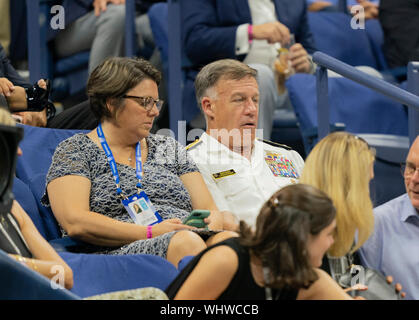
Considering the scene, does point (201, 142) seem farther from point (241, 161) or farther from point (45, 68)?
point (45, 68)

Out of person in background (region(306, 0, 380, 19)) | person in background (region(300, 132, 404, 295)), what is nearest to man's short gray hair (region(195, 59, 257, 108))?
person in background (region(300, 132, 404, 295))

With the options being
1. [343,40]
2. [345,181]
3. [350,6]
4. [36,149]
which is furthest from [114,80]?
[350,6]

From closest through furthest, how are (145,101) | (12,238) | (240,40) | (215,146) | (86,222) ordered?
(12,238)
(86,222)
(145,101)
(215,146)
(240,40)

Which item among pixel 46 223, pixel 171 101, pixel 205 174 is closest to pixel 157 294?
pixel 46 223

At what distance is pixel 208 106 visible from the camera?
10.7ft

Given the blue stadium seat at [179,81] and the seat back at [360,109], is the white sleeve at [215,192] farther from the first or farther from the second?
the seat back at [360,109]

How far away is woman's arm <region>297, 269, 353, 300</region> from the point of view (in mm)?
2016

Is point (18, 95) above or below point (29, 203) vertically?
above

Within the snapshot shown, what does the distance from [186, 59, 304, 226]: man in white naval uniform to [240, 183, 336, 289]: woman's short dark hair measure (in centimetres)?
110

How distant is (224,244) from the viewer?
1980 mm

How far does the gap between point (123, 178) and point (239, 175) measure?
50 cm

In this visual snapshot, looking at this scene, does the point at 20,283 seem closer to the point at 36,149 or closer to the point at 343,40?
the point at 36,149

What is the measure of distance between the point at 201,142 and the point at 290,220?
1.32 m

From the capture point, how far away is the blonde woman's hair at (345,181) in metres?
2.25
